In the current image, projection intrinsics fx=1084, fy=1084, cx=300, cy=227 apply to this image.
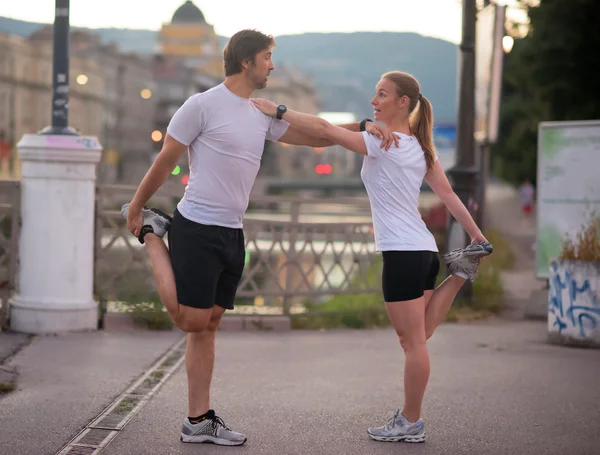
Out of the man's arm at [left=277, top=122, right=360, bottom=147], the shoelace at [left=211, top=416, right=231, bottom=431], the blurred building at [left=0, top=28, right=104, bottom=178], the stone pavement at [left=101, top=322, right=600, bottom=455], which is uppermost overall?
the blurred building at [left=0, top=28, right=104, bottom=178]

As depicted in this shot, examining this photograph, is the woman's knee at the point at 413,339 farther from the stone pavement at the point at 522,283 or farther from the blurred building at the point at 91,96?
the blurred building at the point at 91,96

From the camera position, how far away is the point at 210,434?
5.19 meters

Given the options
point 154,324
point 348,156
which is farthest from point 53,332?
point 348,156

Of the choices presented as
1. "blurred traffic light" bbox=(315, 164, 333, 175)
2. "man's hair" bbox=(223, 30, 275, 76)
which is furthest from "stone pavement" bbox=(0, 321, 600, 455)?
"blurred traffic light" bbox=(315, 164, 333, 175)

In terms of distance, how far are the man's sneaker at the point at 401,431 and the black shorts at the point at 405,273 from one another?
62 cm

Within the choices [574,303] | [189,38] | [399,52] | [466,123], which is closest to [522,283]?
[466,123]

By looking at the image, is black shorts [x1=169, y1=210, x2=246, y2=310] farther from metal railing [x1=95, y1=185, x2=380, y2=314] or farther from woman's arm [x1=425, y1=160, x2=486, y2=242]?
metal railing [x1=95, y1=185, x2=380, y2=314]

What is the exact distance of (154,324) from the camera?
9672 mm

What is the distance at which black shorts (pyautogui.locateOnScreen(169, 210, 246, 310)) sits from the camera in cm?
504

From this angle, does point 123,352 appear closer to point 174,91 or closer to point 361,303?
point 361,303

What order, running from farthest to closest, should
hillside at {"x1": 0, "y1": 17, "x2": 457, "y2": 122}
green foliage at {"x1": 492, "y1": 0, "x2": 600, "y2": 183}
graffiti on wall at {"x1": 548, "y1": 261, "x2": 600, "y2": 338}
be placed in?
1. green foliage at {"x1": 492, "y1": 0, "x2": 600, "y2": 183}
2. hillside at {"x1": 0, "y1": 17, "x2": 457, "y2": 122}
3. graffiti on wall at {"x1": 548, "y1": 261, "x2": 600, "y2": 338}

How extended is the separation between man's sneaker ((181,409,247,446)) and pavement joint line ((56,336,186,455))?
14.7 inches

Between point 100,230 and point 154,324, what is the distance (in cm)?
96

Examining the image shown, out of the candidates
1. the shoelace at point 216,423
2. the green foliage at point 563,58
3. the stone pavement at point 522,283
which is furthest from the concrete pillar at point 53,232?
the green foliage at point 563,58
